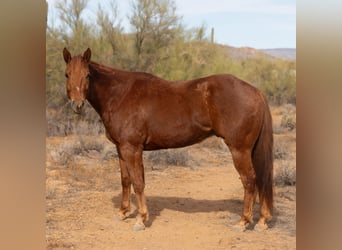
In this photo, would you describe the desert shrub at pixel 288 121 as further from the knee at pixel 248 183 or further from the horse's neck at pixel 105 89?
the horse's neck at pixel 105 89

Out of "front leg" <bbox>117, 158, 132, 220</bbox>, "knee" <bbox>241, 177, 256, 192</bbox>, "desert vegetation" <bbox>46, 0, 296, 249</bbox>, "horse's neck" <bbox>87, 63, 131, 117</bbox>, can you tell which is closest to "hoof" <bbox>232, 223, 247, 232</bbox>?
"desert vegetation" <bbox>46, 0, 296, 249</bbox>

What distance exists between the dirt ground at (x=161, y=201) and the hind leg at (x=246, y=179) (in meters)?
0.09

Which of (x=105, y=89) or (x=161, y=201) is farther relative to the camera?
(x=161, y=201)

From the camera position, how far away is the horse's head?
2750mm

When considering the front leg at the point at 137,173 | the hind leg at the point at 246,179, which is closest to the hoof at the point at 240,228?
the hind leg at the point at 246,179

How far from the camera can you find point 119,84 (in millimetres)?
3047

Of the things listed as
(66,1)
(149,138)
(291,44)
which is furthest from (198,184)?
(66,1)

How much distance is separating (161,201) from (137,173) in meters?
0.35

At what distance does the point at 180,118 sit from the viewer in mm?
2936

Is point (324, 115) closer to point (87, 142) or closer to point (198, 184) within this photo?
point (198, 184)

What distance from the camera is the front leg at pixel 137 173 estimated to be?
2.96m

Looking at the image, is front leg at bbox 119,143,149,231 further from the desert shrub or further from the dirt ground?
the desert shrub

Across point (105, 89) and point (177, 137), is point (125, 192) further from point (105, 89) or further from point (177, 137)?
point (105, 89)

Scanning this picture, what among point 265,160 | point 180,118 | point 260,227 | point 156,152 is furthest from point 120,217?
point 265,160
